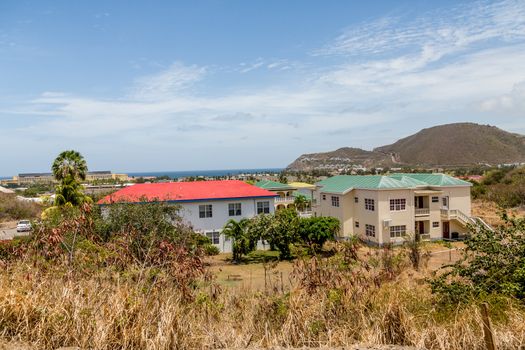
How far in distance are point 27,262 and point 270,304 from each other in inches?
171

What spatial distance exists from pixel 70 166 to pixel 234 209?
13.1 metres

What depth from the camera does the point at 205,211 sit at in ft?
105

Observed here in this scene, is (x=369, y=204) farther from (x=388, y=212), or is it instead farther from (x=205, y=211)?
(x=205, y=211)

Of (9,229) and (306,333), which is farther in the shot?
(9,229)

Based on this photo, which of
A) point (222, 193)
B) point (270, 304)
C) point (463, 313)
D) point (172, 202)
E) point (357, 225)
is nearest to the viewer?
point (463, 313)

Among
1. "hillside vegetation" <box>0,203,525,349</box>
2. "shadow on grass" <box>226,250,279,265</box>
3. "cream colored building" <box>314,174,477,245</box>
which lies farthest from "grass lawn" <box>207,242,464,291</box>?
"hillside vegetation" <box>0,203,525,349</box>

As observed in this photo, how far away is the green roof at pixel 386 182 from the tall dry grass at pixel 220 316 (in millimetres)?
27109

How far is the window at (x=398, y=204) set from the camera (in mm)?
33625

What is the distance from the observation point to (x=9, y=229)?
137 feet

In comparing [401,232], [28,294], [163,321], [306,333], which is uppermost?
[28,294]

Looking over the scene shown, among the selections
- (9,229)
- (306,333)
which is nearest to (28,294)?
(306,333)

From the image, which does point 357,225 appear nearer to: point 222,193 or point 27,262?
point 222,193

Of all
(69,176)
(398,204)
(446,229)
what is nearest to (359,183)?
(398,204)

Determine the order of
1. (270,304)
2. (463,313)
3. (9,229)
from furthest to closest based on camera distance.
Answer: (9,229), (270,304), (463,313)
